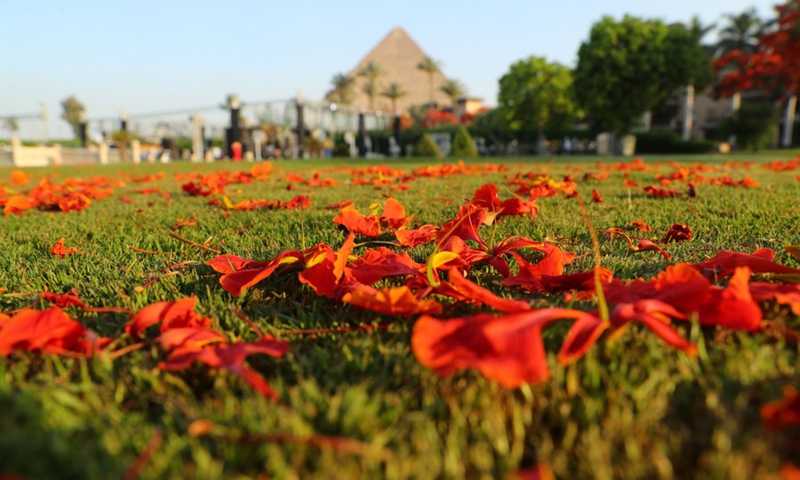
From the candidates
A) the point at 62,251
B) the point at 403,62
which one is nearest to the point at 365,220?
the point at 62,251

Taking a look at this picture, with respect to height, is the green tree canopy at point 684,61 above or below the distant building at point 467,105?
below

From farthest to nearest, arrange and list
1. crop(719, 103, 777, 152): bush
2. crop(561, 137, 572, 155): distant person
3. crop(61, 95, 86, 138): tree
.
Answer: crop(61, 95, 86, 138): tree, crop(561, 137, 572, 155): distant person, crop(719, 103, 777, 152): bush

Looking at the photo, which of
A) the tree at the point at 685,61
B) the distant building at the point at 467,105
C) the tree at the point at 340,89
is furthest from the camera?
the distant building at the point at 467,105

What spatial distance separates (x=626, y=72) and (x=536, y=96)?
17971 millimetres

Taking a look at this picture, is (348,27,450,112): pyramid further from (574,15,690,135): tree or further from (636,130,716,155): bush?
(574,15,690,135): tree

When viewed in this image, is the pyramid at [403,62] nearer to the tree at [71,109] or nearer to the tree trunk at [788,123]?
the tree at [71,109]

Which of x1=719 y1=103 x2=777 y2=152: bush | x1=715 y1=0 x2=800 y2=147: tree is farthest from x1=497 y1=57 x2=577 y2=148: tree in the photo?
x1=715 y1=0 x2=800 y2=147: tree

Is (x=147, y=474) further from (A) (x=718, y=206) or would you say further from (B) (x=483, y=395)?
(A) (x=718, y=206)

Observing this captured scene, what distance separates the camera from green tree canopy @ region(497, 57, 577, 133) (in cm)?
4481

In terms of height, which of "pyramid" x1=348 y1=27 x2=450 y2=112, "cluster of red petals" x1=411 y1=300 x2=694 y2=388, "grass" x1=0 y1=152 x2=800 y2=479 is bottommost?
"grass" x1=0 y1=152 x2=800 y2=479

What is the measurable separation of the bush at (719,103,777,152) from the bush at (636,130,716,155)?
7.54 feet

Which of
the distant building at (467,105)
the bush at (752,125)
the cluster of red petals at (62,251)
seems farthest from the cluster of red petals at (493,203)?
the distant building at (467,105)

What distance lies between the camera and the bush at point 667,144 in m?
33.5

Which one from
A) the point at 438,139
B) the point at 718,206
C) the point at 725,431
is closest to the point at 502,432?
the point at 725,431
